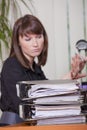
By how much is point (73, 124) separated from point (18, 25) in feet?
2.38

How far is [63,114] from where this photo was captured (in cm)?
88

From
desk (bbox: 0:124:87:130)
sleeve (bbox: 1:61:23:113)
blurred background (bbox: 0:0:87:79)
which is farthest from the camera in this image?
blurred background (bbox: 0:0:87:79)

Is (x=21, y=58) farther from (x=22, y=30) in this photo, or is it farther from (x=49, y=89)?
(x=49, y=89)

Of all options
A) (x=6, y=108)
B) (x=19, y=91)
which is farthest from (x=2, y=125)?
(x=6, y=108)

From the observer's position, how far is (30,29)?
1.34m

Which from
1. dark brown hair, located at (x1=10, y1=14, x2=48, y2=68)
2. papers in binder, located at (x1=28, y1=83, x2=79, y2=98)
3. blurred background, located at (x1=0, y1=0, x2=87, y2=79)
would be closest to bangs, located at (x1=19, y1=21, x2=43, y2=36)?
dark brown hair, located at (x1=10, y1=14, x2=48, y2=68)

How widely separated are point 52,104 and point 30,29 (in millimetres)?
539

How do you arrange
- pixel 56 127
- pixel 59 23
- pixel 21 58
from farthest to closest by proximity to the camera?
pixel 59 23
pixel 21 58
pixel 56 127

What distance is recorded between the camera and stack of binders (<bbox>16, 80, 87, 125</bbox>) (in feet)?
2.89

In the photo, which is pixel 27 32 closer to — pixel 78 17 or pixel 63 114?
pixel 63 114

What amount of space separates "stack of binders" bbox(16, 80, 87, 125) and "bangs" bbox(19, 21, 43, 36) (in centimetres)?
47

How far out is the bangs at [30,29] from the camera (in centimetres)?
132

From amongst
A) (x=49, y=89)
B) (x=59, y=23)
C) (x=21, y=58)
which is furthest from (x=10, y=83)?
(x=59, y=23)

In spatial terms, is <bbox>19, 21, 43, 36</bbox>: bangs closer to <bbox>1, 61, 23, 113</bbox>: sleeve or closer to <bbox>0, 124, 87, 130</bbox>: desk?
A: <bbox>1, 61, 23, 113</bbox>: sleeve
